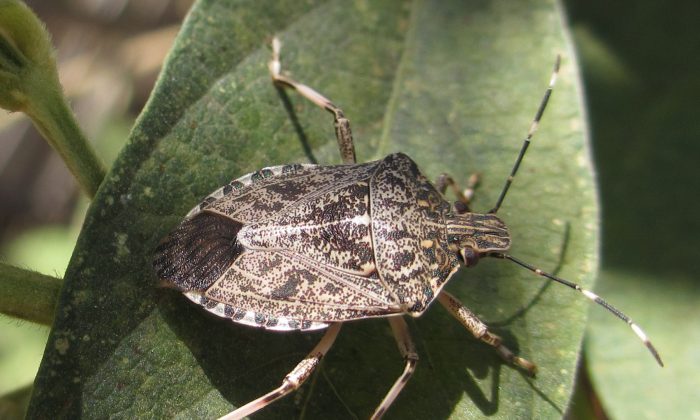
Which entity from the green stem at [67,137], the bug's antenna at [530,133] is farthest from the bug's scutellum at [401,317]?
the green stem at [67,137]

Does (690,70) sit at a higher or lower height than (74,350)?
lower

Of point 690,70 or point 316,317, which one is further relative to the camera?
point 690,70

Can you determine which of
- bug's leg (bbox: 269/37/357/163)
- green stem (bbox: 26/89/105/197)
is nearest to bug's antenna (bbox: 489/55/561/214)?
bug's leg (bbox: 269/37/357/163)

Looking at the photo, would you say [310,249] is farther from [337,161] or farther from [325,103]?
[325,103]

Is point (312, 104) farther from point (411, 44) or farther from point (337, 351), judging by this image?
point (337, 351)

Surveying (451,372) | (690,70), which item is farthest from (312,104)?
(690,70)

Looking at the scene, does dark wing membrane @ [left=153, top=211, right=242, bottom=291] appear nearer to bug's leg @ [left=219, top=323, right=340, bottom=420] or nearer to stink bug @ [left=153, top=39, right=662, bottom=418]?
stink bug @ [left=153, top=39, right=662, bottom=418]

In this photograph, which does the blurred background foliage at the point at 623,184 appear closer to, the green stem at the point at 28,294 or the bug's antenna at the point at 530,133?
the green stem at the point at 28,294
